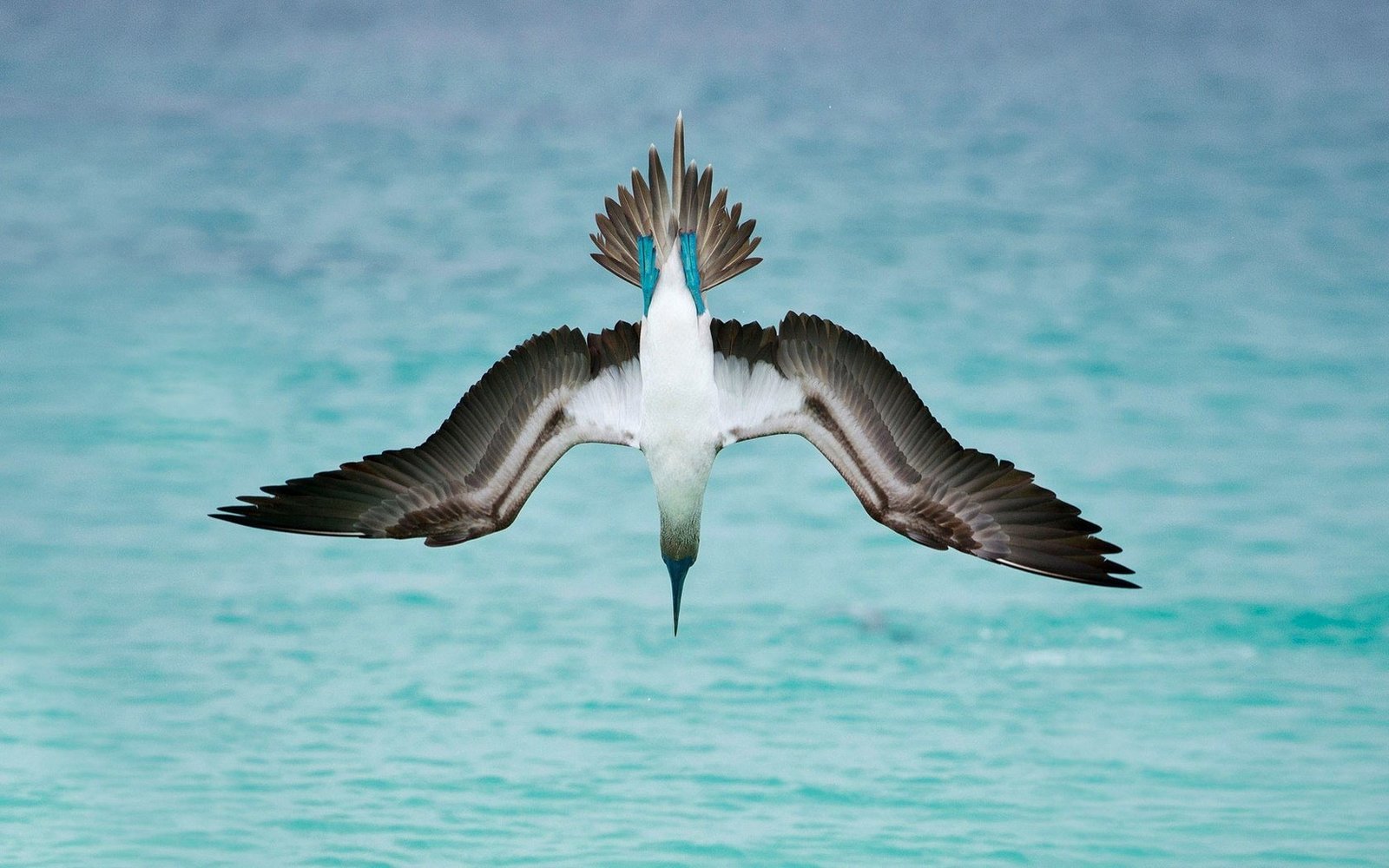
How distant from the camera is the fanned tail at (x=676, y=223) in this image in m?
5.66

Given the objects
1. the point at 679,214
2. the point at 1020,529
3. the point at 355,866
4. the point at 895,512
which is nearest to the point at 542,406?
the point at 679,214

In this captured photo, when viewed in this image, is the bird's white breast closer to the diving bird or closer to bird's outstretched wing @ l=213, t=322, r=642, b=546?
the diving bird

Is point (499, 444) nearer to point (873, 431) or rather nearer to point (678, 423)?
point (678, 423)

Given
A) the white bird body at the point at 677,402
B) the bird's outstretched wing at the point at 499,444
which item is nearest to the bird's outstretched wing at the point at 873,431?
the white bird body at the point at 677,402

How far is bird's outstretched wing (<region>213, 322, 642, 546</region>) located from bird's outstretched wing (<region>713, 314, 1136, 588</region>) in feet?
1.24

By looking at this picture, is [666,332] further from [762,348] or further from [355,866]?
[355,866]

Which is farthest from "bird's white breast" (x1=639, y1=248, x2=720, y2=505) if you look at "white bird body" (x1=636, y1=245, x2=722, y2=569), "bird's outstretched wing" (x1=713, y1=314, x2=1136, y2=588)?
"bird's outstretched wing" (x1=713, y1=314, x2=1136, y2=588)

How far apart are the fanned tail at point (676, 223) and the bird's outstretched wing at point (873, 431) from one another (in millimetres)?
214

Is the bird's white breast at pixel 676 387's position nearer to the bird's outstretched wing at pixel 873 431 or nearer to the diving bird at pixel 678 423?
the diving bird at pixel 678 423

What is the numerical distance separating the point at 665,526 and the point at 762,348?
0.64m

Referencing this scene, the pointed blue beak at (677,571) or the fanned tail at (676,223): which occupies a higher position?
the fanned tail at (676,223)

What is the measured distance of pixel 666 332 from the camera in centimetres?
571

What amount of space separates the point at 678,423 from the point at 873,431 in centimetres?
62

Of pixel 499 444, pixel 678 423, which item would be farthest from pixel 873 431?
pixel 499 444
